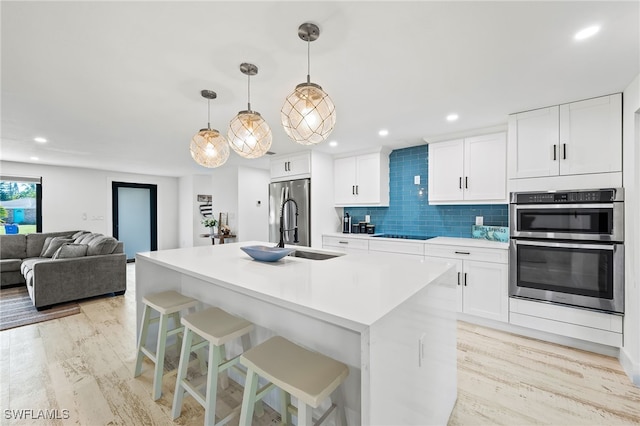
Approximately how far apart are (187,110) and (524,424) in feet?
11.8

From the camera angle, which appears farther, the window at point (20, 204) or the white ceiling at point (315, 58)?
the window at point (20, 204)

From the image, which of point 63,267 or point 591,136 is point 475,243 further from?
point 63,267

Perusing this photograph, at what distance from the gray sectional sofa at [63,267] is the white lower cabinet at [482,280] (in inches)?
182

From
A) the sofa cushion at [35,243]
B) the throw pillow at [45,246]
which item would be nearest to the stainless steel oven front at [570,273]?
the throw pillow at [45,246]

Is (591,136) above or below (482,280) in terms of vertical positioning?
above

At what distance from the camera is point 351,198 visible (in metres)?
4.39

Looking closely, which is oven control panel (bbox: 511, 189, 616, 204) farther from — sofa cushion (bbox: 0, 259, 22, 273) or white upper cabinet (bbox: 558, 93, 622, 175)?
sofa cushion (bbox: 0, 259, 22, 273)

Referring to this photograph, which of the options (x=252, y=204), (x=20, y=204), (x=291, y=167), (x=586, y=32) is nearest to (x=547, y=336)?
(x=586, y=32)

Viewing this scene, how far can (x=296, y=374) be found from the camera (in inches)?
43.5

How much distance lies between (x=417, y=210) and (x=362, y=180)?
3.11 feet

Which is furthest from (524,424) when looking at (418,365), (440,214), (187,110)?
(187,110)

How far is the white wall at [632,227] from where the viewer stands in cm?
204

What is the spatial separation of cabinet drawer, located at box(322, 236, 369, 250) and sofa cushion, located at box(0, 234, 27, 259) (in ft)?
17.3

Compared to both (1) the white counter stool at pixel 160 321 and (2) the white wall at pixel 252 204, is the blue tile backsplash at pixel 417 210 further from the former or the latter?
(1) the white counter stool at pixel 160 321
